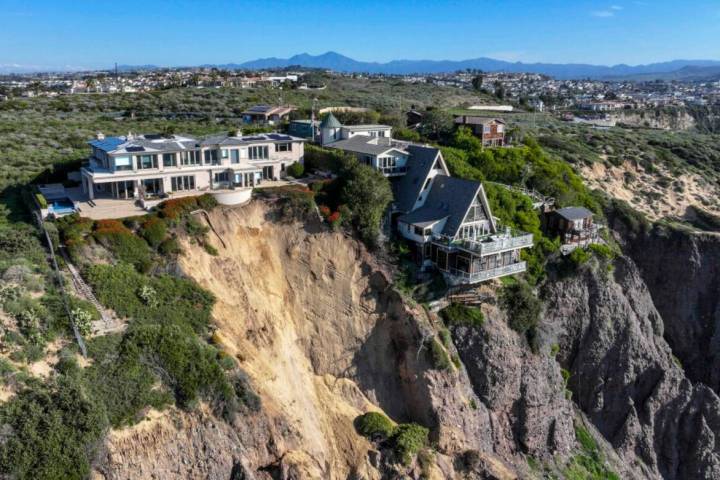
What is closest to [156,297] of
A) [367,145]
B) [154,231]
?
[154,231]

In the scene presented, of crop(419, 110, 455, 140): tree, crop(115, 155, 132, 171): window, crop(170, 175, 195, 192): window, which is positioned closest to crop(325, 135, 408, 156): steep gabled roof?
crop(419, 110, 455, 140): tree

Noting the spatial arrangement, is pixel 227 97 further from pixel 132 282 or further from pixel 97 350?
pixel 97 350

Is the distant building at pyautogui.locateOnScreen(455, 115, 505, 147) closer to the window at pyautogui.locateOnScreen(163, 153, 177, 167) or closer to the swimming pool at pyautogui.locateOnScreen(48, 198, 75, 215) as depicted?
the window at pyautogui.locateOnScreen(163, 153, 177, 167)

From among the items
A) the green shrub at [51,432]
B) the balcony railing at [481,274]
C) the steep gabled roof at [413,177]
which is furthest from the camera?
the steep gabled roof at [413,177]

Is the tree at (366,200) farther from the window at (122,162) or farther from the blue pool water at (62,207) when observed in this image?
the blue pool water at (62,207)

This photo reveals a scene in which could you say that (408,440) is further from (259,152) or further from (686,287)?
(686,287)

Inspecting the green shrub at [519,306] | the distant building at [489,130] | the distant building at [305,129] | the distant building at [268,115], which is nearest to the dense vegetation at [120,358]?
the distant building at [305,129]

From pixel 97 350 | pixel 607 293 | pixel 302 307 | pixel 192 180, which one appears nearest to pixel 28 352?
pixel 97 350
